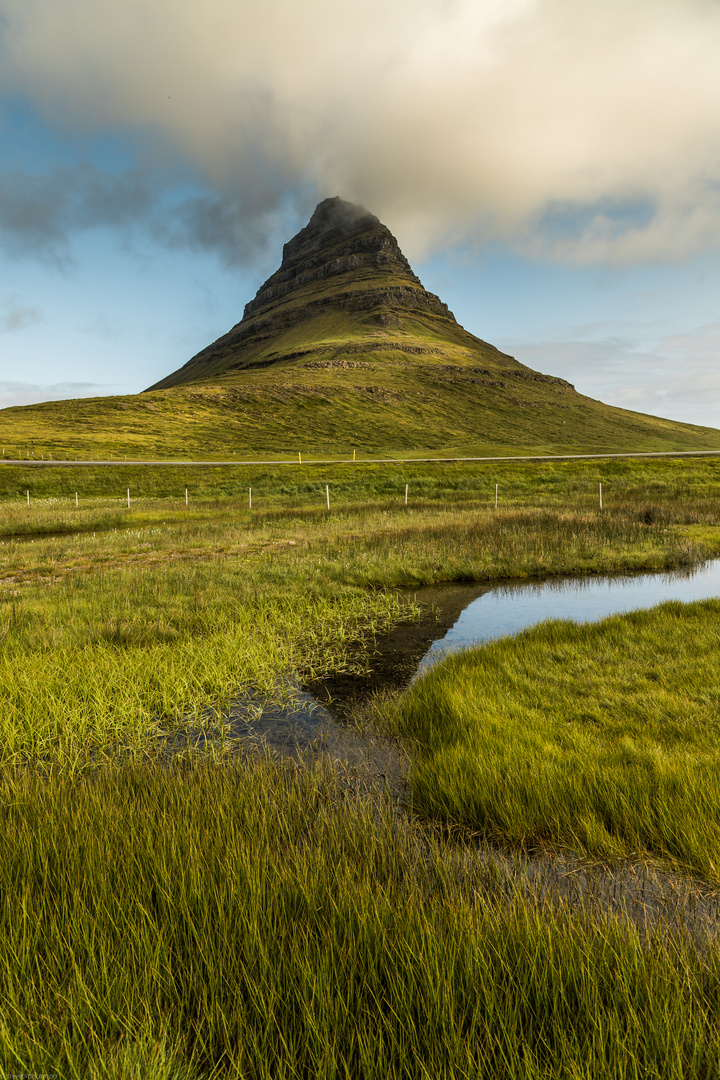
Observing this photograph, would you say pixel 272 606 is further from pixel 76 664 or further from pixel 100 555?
pixel 100 555

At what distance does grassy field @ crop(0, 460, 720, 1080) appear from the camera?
212cm

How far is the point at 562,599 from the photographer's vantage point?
536 inches

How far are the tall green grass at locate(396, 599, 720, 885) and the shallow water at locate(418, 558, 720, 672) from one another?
1660mm

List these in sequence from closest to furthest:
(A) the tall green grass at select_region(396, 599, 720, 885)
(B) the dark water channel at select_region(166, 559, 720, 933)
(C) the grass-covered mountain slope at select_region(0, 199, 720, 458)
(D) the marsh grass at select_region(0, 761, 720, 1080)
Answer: (D) the marsh grass at select_region(0, 761, 720, 1080) < (B) the dark water channel at select_region(166, 559, 720, 933) < (A) the tall green grass at select_region(396, 599, 720, 885) < (C) the grass-covered mountain slope at select_region(0, 199, 720, 458)

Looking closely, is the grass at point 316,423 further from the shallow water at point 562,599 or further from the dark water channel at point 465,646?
the dark water channel at point 465,646

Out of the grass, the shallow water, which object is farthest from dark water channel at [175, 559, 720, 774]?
the grass

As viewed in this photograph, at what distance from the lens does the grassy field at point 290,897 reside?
2.12 m

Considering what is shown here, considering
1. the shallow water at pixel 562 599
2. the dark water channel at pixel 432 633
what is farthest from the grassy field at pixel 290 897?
the shallow water at pixel 562 599

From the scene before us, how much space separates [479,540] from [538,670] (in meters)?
12.5

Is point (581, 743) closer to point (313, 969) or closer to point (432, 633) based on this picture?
point (313, 969)

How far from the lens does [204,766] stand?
511cm

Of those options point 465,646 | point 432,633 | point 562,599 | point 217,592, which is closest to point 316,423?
point 217,592

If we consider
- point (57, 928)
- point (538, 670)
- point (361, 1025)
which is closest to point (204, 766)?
point (57, 928)

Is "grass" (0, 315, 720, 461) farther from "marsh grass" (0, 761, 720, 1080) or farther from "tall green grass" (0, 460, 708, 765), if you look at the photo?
"marsh grass" (0, 761, 720, 1080)
